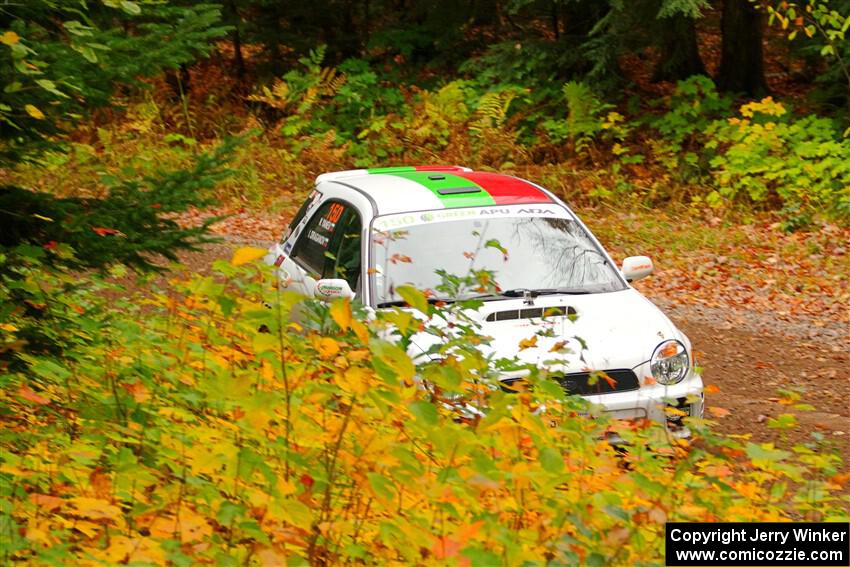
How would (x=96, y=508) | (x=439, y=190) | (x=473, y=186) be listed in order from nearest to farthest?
(x=96, y=508) → (x=439, y=190) → (x=473, y=186)

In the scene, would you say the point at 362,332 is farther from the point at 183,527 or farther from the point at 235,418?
the point at 235,418

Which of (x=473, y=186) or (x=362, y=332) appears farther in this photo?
(x=473, y=186)

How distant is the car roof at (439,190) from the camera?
7500 millimetres

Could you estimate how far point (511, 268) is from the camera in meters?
7.08

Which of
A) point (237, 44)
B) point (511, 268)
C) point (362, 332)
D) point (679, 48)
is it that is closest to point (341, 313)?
point (362, 332)

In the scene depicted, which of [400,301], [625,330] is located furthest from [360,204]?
[625,330]

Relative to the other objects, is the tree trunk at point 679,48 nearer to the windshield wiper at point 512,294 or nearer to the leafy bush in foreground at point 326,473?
the windshield wiper at point 512,294

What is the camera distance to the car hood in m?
6.08

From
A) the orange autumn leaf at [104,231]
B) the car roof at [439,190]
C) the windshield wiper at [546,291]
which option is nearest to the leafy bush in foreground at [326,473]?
the orange autumn leaf at [104,231]

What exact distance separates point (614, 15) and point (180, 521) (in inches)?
545

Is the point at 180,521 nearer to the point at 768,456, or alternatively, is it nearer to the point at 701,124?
the point at 768,456

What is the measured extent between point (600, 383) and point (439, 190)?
2.24 metres

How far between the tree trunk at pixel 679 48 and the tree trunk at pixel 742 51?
0.50 meters

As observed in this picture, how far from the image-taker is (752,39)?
55.6 feet
